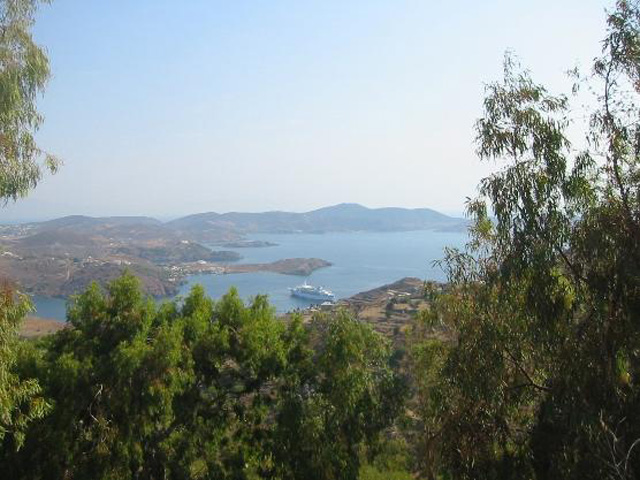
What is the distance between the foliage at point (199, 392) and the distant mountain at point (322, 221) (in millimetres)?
139395

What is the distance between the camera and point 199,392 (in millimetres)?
7473

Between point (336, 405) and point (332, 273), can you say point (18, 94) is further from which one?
point (332, 273)

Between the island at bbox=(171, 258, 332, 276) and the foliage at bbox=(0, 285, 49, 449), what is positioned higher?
the foliage at bbox=(0, 285, 49, 449)

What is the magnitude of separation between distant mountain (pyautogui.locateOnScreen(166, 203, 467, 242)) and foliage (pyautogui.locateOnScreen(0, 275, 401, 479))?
13939 centimetres

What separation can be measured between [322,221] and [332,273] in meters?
99.7

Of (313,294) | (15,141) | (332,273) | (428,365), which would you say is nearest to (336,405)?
(428,365)

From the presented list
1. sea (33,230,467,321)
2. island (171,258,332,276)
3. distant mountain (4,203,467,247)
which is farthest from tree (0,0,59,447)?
distant mountain (4,203,467,247)

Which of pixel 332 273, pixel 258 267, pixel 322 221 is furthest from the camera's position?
pixel 322 221

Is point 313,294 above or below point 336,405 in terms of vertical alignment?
below

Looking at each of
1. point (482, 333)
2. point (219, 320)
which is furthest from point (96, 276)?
point (482, 333)

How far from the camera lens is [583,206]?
5.10 meters

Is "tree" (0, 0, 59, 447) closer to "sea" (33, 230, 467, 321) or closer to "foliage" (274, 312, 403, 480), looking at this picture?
"foliage" (274, 312, 403, 480)

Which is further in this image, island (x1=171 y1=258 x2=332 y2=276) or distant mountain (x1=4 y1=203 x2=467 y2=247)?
distant mountain (x1=4 y1=203 x2=467 y2=247)

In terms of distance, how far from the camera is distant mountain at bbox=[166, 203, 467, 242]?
15975 cm
